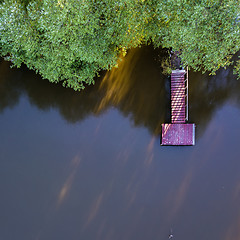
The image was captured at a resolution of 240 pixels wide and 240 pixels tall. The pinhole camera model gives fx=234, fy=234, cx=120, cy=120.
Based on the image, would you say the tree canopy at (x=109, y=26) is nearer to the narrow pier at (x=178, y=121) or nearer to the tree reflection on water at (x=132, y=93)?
the narrow pier at (x=178, y=121)

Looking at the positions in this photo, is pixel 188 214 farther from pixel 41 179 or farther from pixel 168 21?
pixel 168 21

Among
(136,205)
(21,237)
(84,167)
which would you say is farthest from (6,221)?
(136,205)

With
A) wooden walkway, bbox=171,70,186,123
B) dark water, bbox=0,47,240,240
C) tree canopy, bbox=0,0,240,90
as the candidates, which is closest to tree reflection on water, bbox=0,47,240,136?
dark water, bbox=0,47,240,240

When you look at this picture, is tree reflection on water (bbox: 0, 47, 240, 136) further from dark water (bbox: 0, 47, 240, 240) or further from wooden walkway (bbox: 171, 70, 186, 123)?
wooden walkway (bbox: 171, 70, 186, 123)

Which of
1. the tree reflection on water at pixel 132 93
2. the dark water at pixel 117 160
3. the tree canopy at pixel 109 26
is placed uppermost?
the tree canopy at pixel 109 26

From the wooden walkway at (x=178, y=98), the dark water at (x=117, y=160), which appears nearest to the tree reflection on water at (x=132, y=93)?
the dark water at (x=117, y=160)
